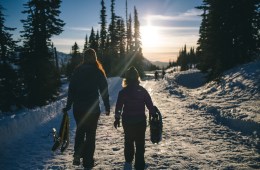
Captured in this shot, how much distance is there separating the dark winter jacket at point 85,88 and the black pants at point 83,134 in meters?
0.13

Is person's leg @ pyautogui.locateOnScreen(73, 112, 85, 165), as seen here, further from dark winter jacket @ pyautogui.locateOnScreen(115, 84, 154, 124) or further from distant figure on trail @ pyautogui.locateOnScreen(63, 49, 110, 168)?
dark winter jacket @ pyautogui.locateOnScreen(115, 84, 154, 124)

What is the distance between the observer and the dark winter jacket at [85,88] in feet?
18.3

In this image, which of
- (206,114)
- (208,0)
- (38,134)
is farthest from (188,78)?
(38,134)

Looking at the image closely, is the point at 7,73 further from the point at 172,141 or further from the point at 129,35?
the point at 129,35

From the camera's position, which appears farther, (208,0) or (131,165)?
(208,0)

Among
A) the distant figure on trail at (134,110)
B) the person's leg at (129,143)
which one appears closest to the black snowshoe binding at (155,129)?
the distant figure on trail at (134,110)

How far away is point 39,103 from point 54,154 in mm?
20349

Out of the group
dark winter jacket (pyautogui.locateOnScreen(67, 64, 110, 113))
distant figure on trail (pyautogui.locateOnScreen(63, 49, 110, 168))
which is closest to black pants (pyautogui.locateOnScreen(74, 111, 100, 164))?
distant figure on trail (pyautogui.locateOnScreen(63, 49, 110, 168))

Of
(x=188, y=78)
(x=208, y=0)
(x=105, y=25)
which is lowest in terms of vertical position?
(x=188, y=78)

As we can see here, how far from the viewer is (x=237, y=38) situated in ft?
75.9

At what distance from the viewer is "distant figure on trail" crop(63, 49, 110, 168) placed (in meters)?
5.56

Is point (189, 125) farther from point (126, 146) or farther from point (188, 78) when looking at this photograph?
point (188, 78)

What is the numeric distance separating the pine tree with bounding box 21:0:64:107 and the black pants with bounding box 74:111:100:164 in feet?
72.4

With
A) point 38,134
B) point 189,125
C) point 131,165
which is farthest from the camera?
point 189,125
